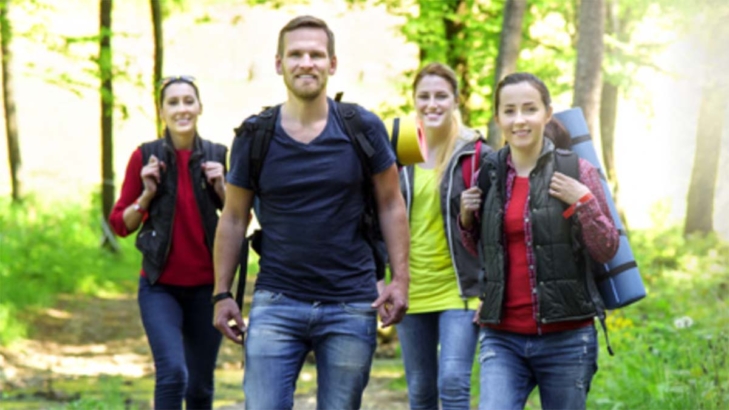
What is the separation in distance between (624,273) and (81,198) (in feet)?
74.1

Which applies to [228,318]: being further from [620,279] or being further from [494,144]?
[494,144]

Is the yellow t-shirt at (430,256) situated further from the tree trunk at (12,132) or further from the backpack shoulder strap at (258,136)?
the tree trunk at (12,132)

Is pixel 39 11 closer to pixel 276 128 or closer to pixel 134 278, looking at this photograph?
pixel 134 278

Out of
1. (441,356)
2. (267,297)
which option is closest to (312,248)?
(267,297)

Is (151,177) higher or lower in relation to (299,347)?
higher

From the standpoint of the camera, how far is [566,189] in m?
5.12

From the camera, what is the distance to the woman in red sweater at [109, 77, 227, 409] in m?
6.83

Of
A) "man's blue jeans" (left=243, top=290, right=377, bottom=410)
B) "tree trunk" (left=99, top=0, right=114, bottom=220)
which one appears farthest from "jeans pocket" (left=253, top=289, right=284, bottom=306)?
"tree trunk" (left=99, top=0, right=114, bottom=220)

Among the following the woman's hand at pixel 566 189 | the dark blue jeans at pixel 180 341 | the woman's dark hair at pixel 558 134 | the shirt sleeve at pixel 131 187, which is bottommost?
the dark blue jeans at pixel 180 341

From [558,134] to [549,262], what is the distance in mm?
742

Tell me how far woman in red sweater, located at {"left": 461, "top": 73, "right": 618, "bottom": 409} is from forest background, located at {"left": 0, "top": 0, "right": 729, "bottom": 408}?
232 cm

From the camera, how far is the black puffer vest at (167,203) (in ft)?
22.6

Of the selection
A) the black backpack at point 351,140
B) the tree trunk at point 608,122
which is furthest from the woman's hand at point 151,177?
the tree trunk at point 608,122

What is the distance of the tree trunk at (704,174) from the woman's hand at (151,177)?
50.5ft
